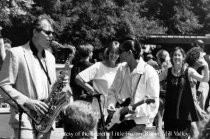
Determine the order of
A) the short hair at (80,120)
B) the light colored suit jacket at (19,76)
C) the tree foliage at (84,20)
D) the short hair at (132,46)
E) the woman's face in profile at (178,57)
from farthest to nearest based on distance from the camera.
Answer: the tree foliage at (84,20) < the woman's face in profile at (178,57) < the short hair at (132,46) < the light colored suit jacket at (19,76) < the short hair at (80,120)

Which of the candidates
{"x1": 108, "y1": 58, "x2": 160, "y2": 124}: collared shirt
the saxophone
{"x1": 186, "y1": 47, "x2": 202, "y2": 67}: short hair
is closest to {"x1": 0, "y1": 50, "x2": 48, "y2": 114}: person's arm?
the saxophone

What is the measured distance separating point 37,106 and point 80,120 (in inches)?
56.0

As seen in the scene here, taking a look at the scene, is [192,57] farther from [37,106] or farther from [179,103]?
[37,106]

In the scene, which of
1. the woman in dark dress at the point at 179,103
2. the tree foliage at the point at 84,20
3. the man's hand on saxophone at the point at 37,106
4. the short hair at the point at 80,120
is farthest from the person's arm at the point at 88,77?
the tree foliage at the point at 84,20

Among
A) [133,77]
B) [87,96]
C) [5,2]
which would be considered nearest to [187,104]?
[87,96]

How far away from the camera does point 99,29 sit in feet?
91.4

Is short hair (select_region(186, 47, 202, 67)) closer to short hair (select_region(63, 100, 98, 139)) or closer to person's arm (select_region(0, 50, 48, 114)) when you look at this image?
person's arm (select_region(0, 50, 48, 114))

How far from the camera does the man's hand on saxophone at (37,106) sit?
17.4 feet

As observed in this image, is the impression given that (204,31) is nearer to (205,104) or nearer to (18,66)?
(205,104)

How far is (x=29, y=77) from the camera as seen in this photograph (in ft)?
17.9

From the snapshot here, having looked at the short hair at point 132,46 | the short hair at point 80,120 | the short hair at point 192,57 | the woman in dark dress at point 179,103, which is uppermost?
the short hair at point 132,46

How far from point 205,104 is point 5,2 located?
910 cm

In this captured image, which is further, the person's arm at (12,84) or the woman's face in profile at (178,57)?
the woman's face in profile at (178,57)

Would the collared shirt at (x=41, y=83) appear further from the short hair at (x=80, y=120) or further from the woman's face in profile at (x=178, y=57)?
the woman's face in profile at (x=178, y=57)
